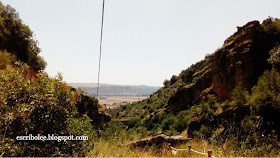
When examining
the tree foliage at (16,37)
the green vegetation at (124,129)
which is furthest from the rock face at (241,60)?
the tree foliage at (16,37)

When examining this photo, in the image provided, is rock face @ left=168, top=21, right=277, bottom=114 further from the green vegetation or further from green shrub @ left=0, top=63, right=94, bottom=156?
green shrub @ left=0, top=63, right=94, bottom=156

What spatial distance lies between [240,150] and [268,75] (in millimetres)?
21318

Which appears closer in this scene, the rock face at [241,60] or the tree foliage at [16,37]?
the tree foliage at [16,37]

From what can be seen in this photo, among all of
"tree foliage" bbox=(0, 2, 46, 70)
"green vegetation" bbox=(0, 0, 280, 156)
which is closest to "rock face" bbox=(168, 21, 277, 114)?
"green vegetation" bbox=(0, 0, 280, 156)

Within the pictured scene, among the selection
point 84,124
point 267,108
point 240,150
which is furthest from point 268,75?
point 84,124

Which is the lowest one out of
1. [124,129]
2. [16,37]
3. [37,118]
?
[124,129]

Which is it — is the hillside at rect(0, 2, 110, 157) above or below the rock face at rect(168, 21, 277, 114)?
below

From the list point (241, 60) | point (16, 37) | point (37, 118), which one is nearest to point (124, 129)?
point (37, 118)

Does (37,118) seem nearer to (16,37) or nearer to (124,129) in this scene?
(124,129)

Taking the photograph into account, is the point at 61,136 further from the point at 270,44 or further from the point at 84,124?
the point at 270,44

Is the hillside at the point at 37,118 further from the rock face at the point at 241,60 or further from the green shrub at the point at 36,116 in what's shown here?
the rock face at the point at 241,60

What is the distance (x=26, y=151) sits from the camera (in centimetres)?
493

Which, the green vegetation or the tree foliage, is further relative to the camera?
the tree foliage

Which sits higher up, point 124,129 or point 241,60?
point 241,60
